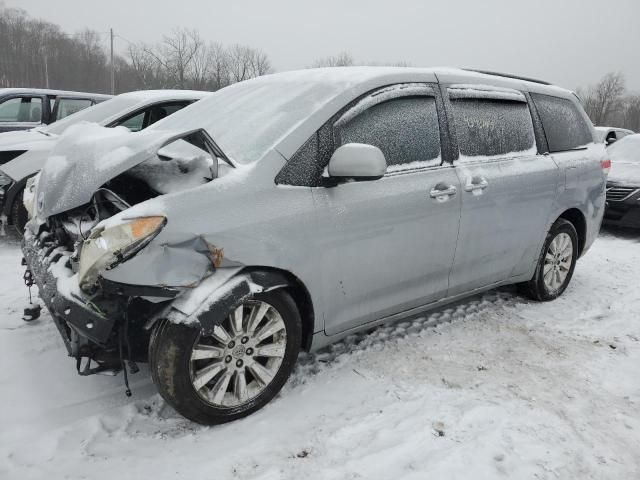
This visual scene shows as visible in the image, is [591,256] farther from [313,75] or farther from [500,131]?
[313,75]

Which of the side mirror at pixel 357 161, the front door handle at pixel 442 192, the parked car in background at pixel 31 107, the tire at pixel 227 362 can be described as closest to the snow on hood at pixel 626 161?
the front door handle at pixel 442 192

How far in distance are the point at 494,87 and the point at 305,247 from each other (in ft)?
6.82

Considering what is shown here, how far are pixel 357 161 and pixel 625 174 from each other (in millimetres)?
6749

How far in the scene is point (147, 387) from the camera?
9.24 feet

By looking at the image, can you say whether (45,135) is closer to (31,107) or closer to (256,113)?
(31,107)

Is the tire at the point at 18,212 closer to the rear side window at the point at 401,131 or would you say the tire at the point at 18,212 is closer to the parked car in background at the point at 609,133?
the rear side window at the point at 401,131

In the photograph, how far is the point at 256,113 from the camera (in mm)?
2984

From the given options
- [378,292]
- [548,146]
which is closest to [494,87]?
[548,146]

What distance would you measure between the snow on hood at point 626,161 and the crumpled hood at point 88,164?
7.23 metres

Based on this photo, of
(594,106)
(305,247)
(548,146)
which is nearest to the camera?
(305,247)

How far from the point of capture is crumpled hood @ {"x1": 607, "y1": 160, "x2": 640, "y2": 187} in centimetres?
736

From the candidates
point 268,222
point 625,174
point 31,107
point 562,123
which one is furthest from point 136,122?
point 625,174

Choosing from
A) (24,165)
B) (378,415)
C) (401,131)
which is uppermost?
(401,131)

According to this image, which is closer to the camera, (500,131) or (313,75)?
(313,75)
